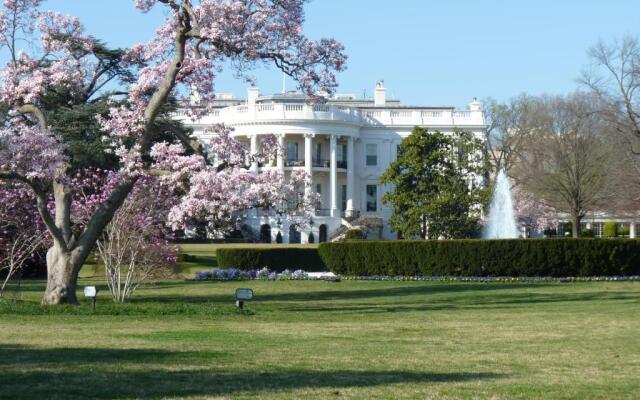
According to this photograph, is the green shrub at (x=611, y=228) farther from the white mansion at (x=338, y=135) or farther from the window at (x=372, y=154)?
the window at (x=372, y=154)

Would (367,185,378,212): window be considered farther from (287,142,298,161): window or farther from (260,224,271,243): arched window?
(260,224,271,243): arched window

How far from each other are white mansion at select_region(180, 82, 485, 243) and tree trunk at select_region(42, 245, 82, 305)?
154ft

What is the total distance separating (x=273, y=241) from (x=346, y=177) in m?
11.6

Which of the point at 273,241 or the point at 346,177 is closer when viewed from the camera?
the point at 273,241

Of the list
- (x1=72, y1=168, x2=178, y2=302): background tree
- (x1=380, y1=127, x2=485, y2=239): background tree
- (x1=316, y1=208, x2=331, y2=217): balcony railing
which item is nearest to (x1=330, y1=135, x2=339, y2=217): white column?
(x1=316, y1=208, x2=331, y2=217): balcony railing

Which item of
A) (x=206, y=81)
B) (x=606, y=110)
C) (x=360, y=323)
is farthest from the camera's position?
(x=606, y=110)

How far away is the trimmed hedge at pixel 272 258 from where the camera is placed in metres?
41.7

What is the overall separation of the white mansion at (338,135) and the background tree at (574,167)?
12.5 metres

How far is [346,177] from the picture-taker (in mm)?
75750

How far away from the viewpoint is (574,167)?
59969mm

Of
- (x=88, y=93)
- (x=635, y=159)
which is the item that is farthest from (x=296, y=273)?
(x=635, y=159)

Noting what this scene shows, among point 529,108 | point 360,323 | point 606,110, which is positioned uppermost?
point 529,108

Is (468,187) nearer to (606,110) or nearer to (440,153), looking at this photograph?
(440,153)

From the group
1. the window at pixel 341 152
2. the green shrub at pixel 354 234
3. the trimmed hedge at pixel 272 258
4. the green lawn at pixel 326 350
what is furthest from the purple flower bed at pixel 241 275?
the window at pixel 341 152
